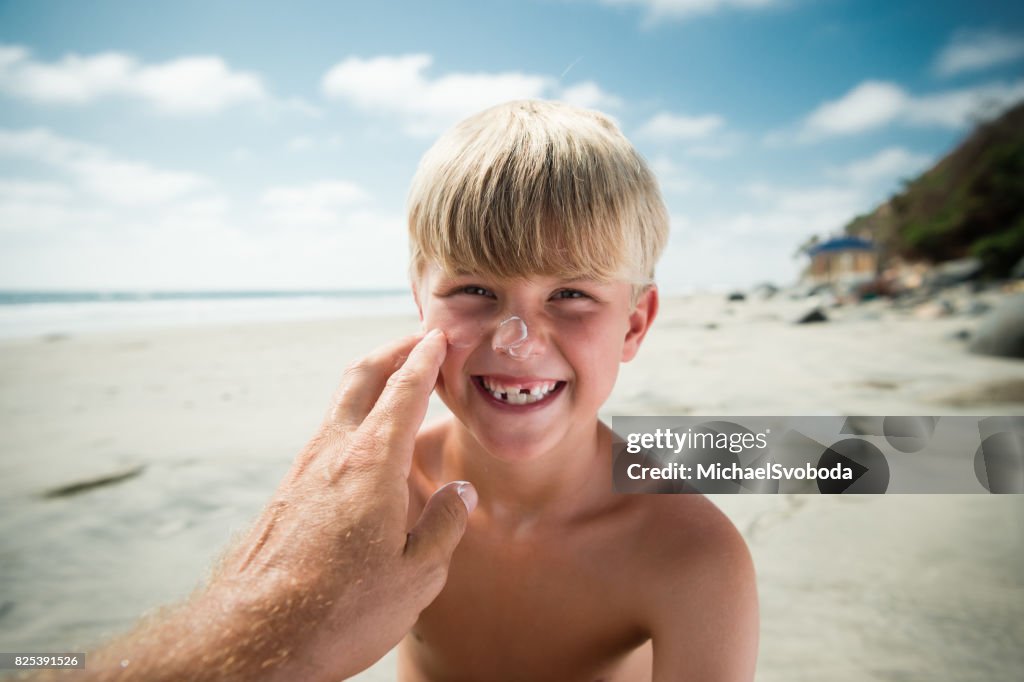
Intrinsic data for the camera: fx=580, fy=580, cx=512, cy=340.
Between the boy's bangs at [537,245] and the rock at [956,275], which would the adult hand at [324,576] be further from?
the rock at [956,275]

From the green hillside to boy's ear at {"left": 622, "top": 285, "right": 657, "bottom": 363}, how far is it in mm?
24043

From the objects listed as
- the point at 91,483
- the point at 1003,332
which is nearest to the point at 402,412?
the point at 91,483

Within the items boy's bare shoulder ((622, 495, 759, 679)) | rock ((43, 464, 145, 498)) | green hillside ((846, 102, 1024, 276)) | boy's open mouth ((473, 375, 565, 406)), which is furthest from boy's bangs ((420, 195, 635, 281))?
green hillside ((846, 102, 1024, 276))

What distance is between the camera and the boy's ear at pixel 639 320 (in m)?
1.91

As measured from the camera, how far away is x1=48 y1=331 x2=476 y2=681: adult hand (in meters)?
0.92

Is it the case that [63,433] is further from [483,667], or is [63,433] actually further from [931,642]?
[931,642]

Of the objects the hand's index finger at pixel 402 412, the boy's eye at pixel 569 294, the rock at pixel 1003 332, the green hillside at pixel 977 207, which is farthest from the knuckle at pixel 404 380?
the green hillside at pixel 977 207

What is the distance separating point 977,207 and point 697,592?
29.2m

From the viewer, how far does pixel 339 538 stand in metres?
1.04

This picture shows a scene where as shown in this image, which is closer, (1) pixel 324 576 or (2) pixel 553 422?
(1) pixel 324 576

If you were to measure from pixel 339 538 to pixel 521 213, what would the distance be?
957 mm

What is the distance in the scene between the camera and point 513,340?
1.52m

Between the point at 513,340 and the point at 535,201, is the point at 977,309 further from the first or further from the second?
the point at 513,340

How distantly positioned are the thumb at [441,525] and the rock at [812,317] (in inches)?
452
